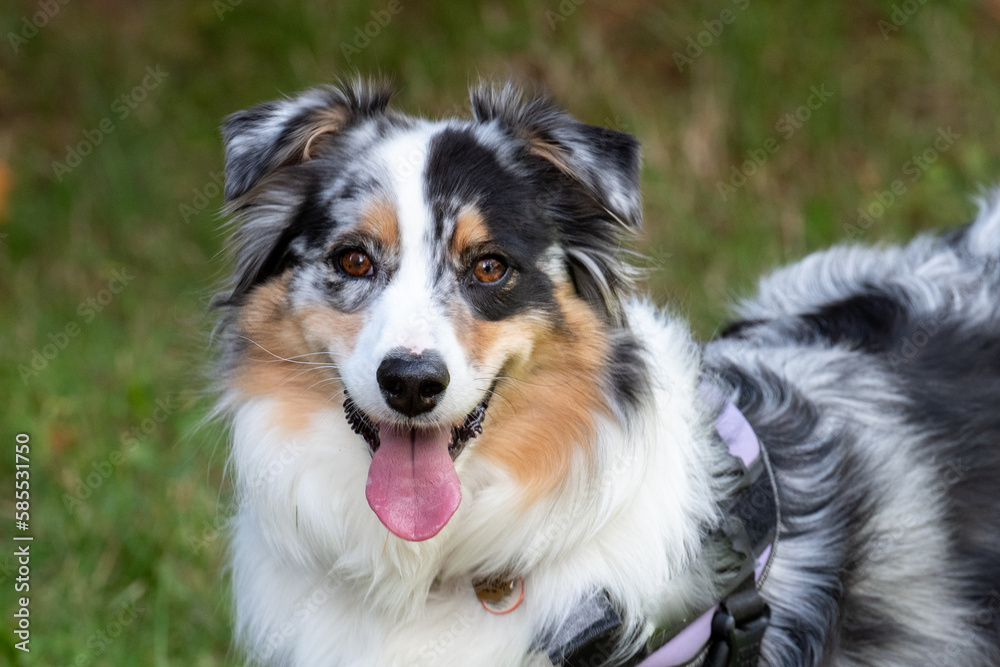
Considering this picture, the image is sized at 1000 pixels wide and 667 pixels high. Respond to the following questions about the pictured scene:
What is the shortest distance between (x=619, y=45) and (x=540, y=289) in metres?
5.47

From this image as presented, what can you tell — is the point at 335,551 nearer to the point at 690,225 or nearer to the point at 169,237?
the point at 690,225

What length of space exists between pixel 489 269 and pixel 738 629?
1195 mm

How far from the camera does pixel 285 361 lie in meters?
3.03

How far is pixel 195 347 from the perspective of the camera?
Answer: 3525 mm

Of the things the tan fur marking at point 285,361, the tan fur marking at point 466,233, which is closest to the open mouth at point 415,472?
the tan fur marking at point 285,361

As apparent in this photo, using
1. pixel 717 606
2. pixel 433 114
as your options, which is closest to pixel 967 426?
pixel 717 606

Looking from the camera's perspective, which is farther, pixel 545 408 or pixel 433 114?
pixel 433 114

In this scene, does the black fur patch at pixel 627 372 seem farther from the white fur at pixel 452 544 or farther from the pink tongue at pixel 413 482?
the pink tongue at pixel 413 482

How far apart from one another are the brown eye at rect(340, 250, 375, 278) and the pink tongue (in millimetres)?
437

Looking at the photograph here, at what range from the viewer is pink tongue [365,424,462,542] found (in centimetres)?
275

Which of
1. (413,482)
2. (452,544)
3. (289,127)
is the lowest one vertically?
(452,544)

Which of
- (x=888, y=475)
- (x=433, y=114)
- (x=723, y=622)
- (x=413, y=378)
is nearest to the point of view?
(x=413, y=378)

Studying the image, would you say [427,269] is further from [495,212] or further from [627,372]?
[627,372]

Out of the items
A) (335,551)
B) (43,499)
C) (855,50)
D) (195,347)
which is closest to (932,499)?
(335,551)
